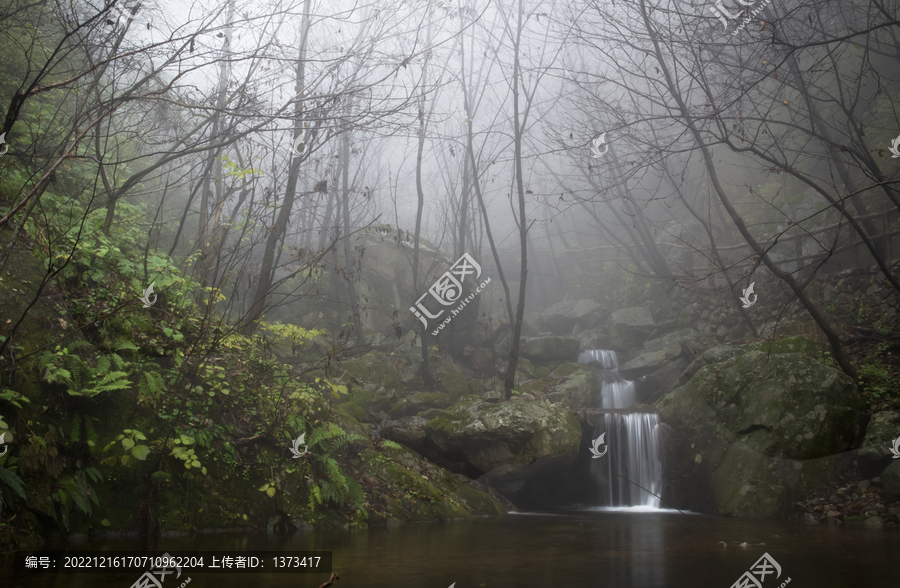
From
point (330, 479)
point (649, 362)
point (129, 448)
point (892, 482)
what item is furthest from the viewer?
point (649, 362)

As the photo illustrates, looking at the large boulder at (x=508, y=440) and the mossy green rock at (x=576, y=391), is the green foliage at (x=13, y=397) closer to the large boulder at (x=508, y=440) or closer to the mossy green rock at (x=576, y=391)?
the large boulder at (x=508, y=440)

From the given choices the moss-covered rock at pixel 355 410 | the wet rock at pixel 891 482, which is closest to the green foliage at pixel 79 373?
the moss-covered rock at pixel 355 410

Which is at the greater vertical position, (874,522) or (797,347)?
(797,347)

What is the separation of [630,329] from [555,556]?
13.3 metres

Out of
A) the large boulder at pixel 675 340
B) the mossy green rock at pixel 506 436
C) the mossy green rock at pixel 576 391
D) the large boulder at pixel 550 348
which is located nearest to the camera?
the mossy green rock at pixel 506 436

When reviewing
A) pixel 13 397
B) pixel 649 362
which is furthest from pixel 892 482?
pixel 13 397

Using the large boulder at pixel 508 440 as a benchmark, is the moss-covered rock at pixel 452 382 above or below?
above

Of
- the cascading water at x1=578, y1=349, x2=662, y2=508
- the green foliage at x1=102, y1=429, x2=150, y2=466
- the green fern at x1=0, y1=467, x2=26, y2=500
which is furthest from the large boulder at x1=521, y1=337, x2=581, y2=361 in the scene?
the green fern at x1=0, y1=467, x2=26, y2=500

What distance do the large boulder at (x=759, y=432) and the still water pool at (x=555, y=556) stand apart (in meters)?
0.98

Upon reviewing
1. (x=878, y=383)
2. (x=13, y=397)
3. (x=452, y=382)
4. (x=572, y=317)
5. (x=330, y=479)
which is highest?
(x=572, y=317)

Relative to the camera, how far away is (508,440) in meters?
8.88

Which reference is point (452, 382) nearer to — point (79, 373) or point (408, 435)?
point (408, 435)

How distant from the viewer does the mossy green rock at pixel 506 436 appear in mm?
8828

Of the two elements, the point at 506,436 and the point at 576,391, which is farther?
the point at 576,391
